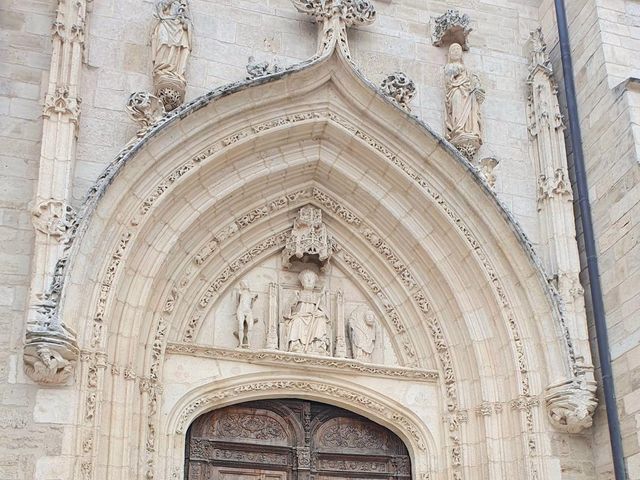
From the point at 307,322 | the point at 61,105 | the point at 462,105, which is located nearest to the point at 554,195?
the point at 462,105

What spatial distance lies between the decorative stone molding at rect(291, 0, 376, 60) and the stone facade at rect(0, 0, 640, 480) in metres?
0.03

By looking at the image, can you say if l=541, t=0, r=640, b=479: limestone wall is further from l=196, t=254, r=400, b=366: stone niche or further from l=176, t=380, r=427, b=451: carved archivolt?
l=196, t=254, r=400, b=366: stone niche

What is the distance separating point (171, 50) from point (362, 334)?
3.11 m

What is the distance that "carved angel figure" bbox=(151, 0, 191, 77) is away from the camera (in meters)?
8.55

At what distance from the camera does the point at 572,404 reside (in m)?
8.10

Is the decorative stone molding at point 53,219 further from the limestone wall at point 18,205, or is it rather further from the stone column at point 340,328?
the stone column at point 340,328

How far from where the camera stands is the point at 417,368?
8.98 metres

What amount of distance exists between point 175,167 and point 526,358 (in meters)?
3.50

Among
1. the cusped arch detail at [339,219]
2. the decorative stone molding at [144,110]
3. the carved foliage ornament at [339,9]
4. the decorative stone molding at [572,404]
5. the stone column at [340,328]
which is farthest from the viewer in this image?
the carved foliage ornament at [339,9]

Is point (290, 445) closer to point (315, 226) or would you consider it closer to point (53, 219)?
point (315, 226)

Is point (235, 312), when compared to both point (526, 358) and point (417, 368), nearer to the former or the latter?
point (417, 368)

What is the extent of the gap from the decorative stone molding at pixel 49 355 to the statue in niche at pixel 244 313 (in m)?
1.87

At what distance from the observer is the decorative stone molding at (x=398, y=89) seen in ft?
30.0

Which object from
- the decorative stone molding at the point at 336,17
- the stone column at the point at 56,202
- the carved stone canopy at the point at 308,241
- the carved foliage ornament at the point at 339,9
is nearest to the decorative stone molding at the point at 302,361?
the carved stone canopy at the point at 308,241
